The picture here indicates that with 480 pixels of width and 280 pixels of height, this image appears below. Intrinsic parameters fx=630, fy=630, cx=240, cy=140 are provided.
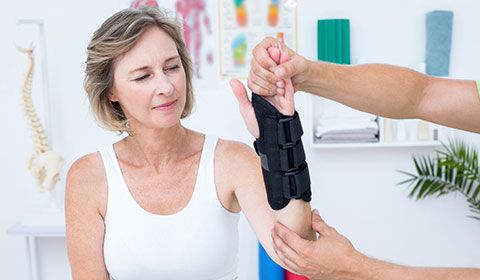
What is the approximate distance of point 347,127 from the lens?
292cm

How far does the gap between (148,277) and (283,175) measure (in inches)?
21.9

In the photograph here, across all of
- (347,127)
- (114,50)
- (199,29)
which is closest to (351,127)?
(347,127)

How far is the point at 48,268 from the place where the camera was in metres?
3.26

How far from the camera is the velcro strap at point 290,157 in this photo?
1.32 meters

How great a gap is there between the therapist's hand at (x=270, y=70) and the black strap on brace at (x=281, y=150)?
0.10ft

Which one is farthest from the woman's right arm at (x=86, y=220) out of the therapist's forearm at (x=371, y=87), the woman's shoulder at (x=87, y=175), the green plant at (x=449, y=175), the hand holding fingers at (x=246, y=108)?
the green plant at (x=449, y=175)

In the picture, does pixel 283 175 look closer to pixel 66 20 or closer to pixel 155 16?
pixel 155 16

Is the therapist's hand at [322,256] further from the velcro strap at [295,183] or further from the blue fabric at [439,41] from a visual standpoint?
the blue fabric at [439,41]

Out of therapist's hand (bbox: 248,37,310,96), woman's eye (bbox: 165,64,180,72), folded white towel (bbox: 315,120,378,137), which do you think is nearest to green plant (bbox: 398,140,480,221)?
folded white towel (bbox: 315,120,378,137)

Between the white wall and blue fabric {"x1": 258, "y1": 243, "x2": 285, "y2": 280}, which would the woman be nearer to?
blue fabric {"x1": 258, "y1": 243, "x2": 285, "y2": 280}

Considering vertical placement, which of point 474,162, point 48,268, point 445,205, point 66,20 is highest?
point 66,20

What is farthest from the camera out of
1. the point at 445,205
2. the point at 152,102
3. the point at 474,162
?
the point at 445,205

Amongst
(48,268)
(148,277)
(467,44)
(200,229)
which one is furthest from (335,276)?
(48,268)

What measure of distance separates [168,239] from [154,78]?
424 millimetres
